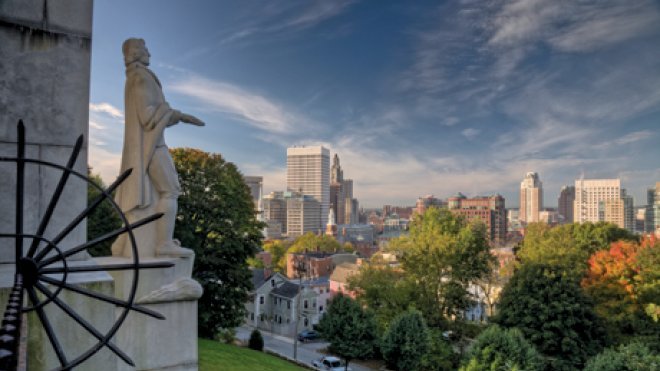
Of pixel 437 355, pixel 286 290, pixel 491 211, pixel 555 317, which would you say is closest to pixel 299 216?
pixel 491 211

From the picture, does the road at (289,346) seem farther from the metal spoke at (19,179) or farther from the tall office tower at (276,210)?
the tall office tower at (276,210)

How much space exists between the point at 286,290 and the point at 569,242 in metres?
31.0

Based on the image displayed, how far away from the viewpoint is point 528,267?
25.1 metres

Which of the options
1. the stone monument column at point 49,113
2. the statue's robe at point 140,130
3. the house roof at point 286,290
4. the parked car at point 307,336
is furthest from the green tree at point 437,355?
the house roof at point 286,290

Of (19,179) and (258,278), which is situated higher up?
(19,179)

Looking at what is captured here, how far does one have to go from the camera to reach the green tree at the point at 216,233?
762 inches

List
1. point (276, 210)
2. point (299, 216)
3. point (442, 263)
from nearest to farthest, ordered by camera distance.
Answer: point (442, 263), point (299, 216), point (276, 210)

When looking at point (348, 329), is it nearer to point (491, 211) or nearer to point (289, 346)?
point (289, 346)

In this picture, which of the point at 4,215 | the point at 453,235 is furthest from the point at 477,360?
the point at 4,215

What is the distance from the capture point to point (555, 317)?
23453mm

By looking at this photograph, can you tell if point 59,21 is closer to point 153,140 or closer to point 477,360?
point 153,140

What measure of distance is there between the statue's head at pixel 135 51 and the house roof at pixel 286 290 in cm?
4698

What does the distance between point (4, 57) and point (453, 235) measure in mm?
27721

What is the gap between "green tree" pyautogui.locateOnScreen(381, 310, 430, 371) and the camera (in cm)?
2411
